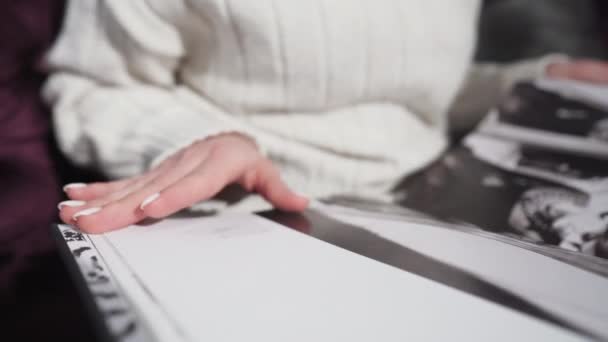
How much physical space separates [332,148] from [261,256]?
276mm

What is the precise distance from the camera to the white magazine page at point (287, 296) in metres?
0.21

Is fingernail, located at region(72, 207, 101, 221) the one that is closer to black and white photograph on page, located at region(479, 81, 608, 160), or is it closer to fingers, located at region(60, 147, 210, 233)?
fingers, located at region(60, 147, 210, 233)

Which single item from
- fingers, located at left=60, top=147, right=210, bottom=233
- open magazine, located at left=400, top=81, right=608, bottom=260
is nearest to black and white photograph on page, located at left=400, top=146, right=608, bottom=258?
open magazine, located at left=400, top=81, right=608, bottom=260

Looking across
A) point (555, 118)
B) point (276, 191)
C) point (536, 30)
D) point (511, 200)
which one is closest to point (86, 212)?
point (276, 191)

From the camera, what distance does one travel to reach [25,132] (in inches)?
19.3

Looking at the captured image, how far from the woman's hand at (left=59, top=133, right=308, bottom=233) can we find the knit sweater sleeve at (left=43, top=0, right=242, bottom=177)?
0.05m

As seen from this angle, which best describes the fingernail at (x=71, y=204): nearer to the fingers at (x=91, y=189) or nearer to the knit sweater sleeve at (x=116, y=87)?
the fingers at (x=91, y=189)

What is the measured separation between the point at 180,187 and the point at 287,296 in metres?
0.15

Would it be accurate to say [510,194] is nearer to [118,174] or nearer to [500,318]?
[500,318]

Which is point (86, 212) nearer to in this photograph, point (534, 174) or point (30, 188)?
point (30, 188)

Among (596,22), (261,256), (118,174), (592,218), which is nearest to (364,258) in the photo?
(261,256)

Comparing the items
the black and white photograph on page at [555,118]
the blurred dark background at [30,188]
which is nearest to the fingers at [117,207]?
the blurred dark background at [30,188]

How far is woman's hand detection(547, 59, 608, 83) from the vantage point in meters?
0.66

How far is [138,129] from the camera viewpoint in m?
0.48
